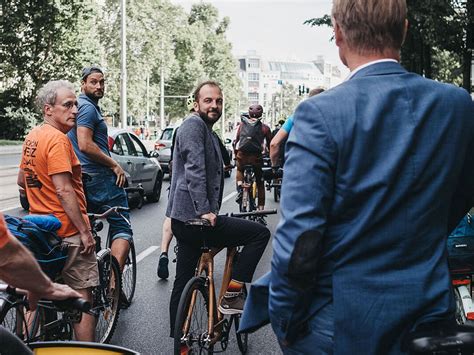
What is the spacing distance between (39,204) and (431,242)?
276 centimetres

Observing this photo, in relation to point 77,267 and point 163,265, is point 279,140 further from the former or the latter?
point 77,267

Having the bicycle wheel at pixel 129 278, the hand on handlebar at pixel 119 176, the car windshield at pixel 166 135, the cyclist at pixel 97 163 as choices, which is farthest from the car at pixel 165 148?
the hand on handlebar at pixel 119 176

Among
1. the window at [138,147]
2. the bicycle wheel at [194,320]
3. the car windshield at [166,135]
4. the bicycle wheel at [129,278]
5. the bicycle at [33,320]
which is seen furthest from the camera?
the car windshield at [166,135]

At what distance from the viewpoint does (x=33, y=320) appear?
155 inches

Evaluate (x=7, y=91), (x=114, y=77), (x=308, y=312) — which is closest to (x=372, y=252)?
(x=308, y=312)

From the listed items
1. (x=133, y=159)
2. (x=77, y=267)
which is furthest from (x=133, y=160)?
(x=77, y=267)

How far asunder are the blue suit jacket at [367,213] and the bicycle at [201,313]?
2.02m

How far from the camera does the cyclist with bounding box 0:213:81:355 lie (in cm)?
186

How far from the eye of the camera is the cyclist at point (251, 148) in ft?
39.0

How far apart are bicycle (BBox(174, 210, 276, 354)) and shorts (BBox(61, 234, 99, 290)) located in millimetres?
624

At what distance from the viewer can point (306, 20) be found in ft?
75.9

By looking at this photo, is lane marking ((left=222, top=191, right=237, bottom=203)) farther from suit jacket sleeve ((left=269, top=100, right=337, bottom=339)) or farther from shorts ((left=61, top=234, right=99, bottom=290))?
suit jacket sleeve ((left=269, top=100, right=337, bottom=339))

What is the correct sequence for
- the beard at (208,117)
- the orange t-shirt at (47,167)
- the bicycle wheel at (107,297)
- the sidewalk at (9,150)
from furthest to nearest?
the sidewalk at (9,150) < the bicycle wheel at (107,297) < the beard at (208,117) < the orange t-shirt at (47,167)

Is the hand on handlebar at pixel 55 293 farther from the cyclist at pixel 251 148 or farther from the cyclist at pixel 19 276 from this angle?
the cyclist at pixel 251 148
